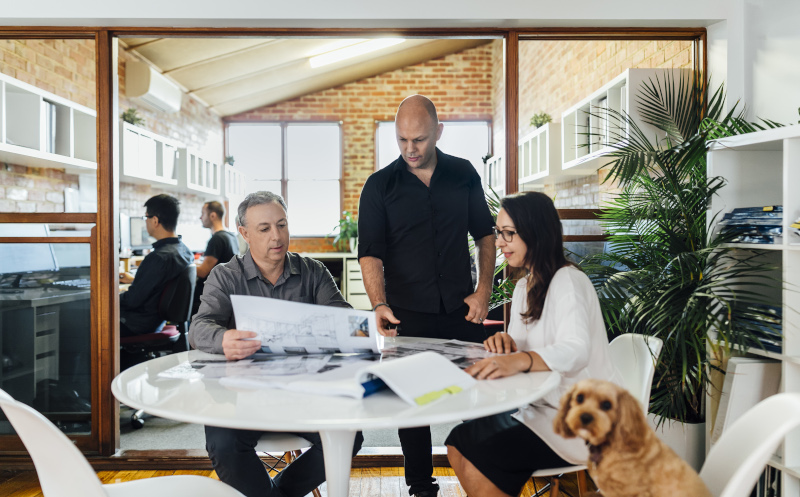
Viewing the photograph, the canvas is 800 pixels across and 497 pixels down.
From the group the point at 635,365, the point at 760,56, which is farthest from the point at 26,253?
the point at 760,56

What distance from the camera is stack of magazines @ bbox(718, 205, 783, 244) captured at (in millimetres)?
2234

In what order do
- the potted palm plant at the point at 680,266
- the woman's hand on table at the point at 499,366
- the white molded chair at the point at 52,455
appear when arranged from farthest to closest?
the potted palm plant at the point at 680,266 → the woman's hand on table at the point at 499,366 → the white molded chair at the point at 52,455

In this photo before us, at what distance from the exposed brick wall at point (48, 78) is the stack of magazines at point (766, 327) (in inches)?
116

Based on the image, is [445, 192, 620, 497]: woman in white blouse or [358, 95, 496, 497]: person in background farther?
[358, 95, 496, 497]: person in background

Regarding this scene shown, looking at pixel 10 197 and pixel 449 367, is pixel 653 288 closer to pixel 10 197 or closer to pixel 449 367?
pixel 449 367

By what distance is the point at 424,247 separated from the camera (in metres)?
2.51

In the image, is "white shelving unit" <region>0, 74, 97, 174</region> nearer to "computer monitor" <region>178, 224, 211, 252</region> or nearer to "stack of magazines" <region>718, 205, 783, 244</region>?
"stack of magazines" <region>718, 205, 783, 244</region>

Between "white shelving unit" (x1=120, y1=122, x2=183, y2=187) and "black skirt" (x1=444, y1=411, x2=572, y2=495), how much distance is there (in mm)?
4053

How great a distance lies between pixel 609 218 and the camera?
2898 mm

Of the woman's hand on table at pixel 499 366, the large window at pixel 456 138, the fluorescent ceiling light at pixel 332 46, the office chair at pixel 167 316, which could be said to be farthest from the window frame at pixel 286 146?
the woman's hand on table at pixel 499 366

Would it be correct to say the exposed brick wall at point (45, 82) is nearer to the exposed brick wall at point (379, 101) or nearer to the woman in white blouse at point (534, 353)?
the woman in white blouse at point (534, 353)

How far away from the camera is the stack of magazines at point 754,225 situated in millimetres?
2234

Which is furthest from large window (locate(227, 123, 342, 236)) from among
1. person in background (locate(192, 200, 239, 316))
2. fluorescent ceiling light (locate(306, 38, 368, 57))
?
person in background (locate(192, 200, 239, 316))

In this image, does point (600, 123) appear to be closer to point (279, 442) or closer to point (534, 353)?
point (534, 353)
